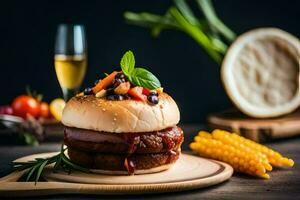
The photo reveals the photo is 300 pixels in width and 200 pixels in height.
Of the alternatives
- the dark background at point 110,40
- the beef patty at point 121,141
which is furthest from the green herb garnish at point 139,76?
the dark background at point 110,40

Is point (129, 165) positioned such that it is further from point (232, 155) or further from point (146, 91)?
point (232, 155)

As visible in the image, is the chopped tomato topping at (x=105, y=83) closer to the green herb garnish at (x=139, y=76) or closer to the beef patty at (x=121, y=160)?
the green herb garnish at (x=139, y=76)

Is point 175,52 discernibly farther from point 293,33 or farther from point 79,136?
point 79,136

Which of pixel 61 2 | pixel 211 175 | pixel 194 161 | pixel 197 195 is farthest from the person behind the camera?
pixel 61 2

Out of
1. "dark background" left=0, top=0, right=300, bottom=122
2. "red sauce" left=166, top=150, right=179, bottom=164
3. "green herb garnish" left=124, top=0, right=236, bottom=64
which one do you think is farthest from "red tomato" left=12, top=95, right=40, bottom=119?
"red sauce" left=166, top=150, right=179, bottom=164

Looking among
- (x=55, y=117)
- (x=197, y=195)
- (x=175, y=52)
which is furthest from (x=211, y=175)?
(x=175, y=52)

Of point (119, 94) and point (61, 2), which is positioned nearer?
point (119, 94)
